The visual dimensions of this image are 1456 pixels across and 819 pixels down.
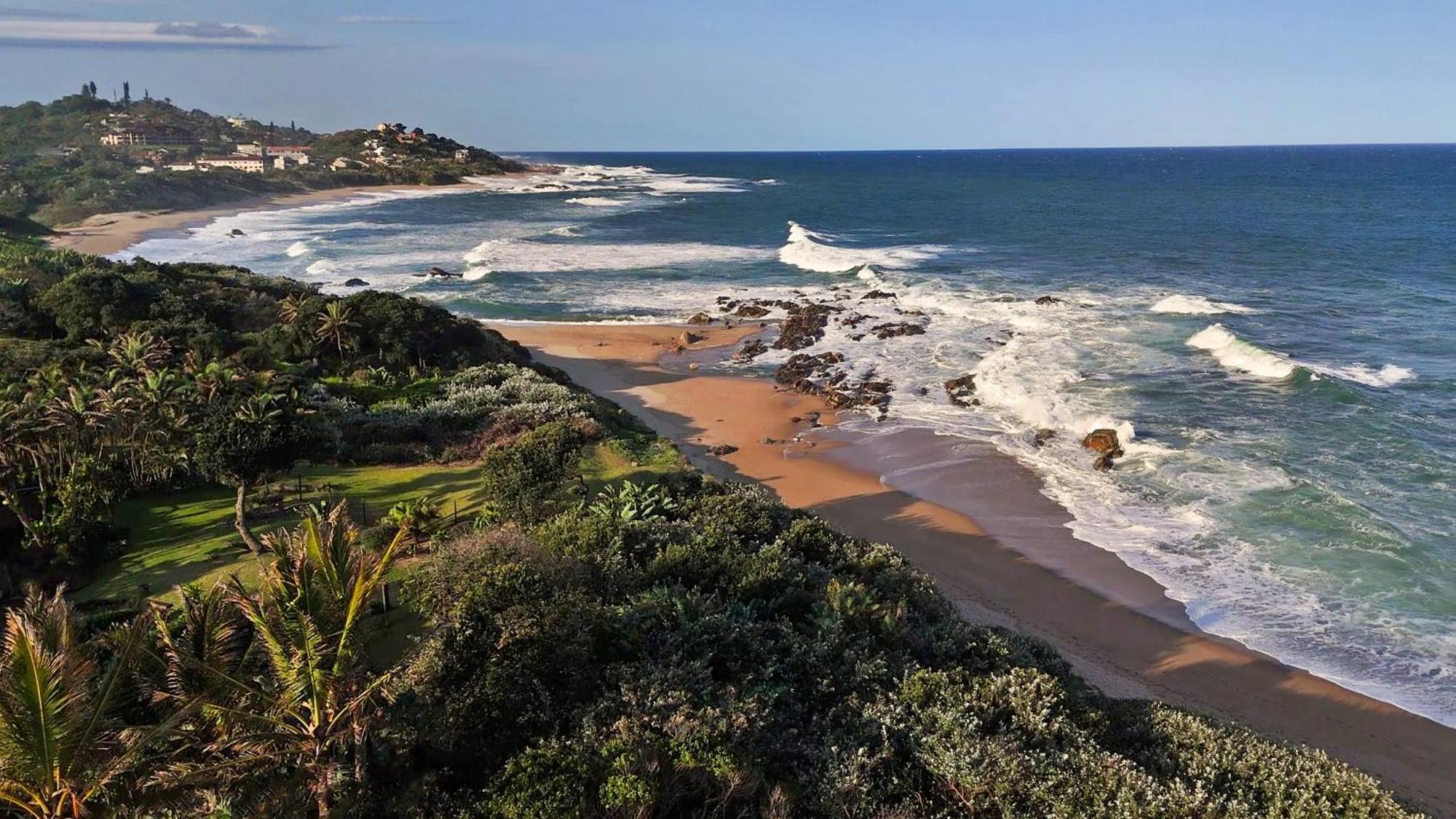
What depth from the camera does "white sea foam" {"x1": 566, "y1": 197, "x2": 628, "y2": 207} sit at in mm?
102375

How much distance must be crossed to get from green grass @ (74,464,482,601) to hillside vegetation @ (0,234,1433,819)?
7cm

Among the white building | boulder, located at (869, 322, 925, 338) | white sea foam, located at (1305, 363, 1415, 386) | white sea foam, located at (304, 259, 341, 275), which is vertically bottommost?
white sea foam, located at (1305, 363, 1415, 386)

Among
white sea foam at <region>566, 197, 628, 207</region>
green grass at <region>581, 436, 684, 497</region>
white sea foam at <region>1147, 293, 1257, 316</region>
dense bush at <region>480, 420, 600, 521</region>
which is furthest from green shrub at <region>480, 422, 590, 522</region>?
white sea foam at <region>566, 197, 628, 207</region>

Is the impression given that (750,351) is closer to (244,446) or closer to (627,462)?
(627,462)

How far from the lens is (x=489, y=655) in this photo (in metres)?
8.95

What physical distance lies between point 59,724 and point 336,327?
2133 centimetres

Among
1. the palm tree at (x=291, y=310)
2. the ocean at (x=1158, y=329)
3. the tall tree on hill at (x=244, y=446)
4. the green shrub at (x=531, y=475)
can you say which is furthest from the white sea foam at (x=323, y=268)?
the green shrub at (x=531, y=475)

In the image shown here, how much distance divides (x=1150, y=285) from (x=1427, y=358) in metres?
16.5

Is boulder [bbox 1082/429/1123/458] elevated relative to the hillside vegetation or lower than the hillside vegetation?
lower

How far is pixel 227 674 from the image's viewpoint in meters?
7.28

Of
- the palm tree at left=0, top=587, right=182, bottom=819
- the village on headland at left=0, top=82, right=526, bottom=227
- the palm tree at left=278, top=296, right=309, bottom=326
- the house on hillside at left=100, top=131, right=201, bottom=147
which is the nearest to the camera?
the palm tree at left=0, top=587, right=182, bottom=819

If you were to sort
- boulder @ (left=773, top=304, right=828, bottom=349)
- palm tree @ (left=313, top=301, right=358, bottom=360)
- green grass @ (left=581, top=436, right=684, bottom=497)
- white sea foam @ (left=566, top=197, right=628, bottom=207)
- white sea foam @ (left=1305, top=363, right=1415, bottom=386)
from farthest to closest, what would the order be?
white sea foam @ (left=566, top=197, right=628, bottom=207) < boulder @ (left=773, top=304, right=828, bottom=349) < white sea foam @ (left=1305, top=363, right=1415, bottom=386) < palm tree @ (left=313, top=301, right=358, bottom=360) < green grass @ (left=581, top=436, right=684, bottom=497)

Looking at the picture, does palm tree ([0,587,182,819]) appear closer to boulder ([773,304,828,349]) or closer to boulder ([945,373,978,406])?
boulder ([945,373,978,406])

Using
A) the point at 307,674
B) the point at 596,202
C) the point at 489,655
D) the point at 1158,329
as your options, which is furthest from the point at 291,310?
the point at 596,202
